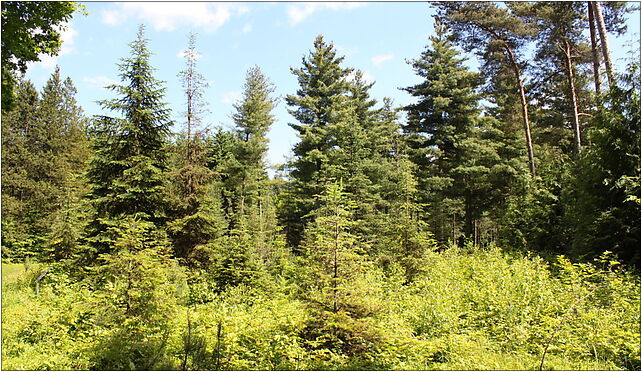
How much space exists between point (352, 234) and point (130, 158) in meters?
8.14

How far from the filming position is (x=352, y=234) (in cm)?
1253

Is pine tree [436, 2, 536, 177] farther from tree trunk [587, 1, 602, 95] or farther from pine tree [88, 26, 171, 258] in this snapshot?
pine tree [88, 26, 171, 258]

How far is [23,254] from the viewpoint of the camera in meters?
25.8

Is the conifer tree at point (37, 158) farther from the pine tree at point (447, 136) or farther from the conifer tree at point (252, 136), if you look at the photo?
the pine tree at point (447, 136)

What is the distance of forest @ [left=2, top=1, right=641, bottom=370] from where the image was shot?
7105mm

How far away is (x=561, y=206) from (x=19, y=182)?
34391mm

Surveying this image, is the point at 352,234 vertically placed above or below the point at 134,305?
above

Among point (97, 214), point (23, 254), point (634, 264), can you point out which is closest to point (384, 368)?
point (634, 264)

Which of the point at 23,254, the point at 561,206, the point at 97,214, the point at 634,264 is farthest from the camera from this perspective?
the point at 23,254

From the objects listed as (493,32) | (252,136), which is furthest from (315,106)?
(493,32)

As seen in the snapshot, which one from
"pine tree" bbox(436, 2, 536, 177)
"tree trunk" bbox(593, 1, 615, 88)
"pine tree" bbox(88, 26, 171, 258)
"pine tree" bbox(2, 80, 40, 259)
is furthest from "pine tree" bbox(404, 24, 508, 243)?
"pine tree" bbox(2, 80, 40, 259)

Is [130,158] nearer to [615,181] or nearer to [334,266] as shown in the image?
[334,266]

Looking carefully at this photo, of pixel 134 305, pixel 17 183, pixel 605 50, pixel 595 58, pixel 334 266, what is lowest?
pixel 134 305

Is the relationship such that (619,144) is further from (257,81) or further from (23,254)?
(23,254)
